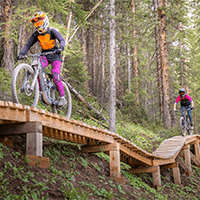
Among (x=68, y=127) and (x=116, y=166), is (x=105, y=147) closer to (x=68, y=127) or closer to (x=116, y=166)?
(x=116, y=166)

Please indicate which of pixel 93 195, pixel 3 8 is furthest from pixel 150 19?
pixel 93 195

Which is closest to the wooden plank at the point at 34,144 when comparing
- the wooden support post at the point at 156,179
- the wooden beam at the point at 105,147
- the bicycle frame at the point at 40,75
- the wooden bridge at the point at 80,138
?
the wooden bridge at the point at 80,138

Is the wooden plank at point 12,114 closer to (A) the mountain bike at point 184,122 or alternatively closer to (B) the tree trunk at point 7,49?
(B) the tree trunk at point 7,49

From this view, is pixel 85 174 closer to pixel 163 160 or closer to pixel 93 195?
pixel 93 195

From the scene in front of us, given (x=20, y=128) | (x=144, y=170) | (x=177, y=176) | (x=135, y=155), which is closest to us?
(x=20, y=128)

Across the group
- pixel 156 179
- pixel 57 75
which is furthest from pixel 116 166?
pixel 57 75

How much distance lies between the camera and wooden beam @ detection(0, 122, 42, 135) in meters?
4.97

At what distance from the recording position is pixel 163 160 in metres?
10.5

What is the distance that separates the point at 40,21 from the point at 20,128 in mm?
2590

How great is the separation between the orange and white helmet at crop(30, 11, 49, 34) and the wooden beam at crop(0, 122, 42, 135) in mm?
2383

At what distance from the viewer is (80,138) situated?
24.4 ft

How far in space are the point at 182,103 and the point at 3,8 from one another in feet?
31.6

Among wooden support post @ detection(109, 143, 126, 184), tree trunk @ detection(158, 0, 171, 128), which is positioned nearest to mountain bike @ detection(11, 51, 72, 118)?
wooden support post @ detection(109, 143, 126, 184)

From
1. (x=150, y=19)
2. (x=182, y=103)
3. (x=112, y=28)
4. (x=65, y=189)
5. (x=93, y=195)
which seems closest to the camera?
(x=65, y=189)
